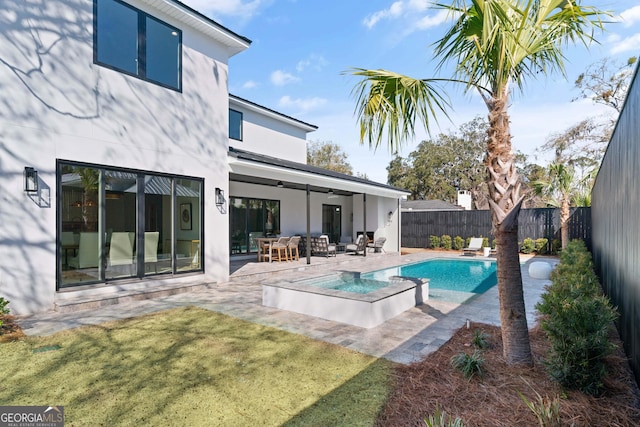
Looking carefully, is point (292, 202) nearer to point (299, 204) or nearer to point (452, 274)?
point (299, 204)

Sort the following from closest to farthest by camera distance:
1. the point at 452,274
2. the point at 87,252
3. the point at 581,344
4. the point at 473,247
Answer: the point at 581,344, the point at 87,252, the point at 452,274, the point at 473,247

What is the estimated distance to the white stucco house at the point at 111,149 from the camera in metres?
6.32

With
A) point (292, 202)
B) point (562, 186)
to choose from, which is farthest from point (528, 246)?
point (292, 202)

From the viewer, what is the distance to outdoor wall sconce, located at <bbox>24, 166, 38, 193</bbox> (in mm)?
6320

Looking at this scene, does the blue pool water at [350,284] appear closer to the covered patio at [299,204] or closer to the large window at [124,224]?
the large window at [124,224]

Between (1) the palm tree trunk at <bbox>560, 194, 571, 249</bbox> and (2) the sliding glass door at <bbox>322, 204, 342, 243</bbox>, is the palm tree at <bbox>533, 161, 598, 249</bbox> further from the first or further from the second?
(2) the sliding glass door at <bbox>322, 204, 342, 243</bbox>

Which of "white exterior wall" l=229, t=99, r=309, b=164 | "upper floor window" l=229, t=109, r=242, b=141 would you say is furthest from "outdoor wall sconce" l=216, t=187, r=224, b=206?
"upper floor window" l=229, t=109, r=242, b=141

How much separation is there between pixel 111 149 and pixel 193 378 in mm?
5728

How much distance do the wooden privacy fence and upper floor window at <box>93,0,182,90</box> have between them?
17640mm

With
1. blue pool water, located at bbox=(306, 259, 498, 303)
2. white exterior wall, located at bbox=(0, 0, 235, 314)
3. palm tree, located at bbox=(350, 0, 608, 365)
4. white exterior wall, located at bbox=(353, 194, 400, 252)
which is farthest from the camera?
white exterior wall, located at bbox=(353, 194, 400, 252)

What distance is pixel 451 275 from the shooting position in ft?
42.4

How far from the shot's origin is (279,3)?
489 inches

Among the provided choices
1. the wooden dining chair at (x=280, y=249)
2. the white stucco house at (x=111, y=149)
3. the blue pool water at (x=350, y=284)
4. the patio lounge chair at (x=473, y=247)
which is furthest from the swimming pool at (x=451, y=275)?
the white stucco house at (x=111, y=149)

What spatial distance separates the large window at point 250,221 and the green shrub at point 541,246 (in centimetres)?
1357
